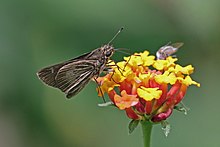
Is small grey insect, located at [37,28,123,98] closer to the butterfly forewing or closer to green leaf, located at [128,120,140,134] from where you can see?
the butterfly forewing

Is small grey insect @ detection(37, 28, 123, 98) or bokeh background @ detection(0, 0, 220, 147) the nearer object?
small grey insect @ detection(37, 28, 123, 98)

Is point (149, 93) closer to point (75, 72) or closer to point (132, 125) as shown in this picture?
point (132, 125)

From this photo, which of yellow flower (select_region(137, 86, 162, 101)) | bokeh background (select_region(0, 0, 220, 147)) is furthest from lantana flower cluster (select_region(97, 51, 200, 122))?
bokeh background (select_region(0, 0, 220, 147))

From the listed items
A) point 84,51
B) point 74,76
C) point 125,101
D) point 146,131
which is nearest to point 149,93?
point 125,101

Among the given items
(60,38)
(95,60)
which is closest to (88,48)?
(60,38)

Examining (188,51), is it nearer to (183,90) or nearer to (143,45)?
(143,45)

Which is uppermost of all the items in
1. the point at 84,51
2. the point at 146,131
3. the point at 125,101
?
the point at 84,51

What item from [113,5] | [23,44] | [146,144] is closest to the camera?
[146,144]
